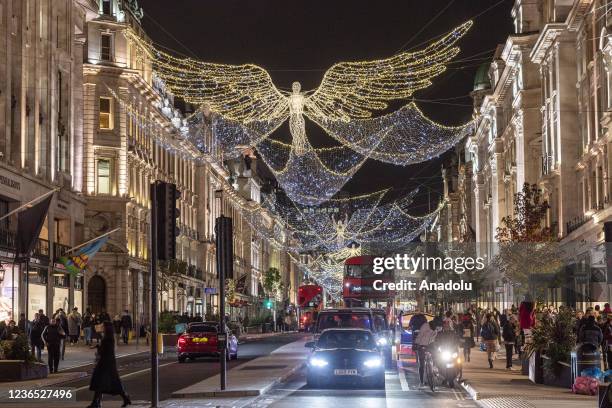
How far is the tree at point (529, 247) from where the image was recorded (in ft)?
184

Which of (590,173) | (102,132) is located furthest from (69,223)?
(590,173)

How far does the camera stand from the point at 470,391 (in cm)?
2534

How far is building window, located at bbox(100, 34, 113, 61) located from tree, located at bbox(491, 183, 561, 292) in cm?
2744

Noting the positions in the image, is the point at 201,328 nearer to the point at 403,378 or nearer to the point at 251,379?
the point at 403,378

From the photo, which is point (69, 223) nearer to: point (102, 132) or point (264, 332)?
point (102, 132)

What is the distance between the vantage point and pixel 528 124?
75.4 meters

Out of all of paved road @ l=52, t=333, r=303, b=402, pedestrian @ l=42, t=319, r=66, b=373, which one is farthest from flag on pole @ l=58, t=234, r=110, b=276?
pedestrian @ l=42, t=319, r=66, b=373

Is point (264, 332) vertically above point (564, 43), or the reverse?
point (564, 43)

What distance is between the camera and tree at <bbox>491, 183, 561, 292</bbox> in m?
56.2

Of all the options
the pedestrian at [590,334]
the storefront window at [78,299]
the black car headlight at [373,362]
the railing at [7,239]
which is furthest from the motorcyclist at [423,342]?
the storefront window at [78,299]

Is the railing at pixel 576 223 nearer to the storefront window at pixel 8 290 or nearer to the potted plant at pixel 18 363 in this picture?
the storefront window at pixel 8 290

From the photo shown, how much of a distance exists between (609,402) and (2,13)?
3952 centimetres

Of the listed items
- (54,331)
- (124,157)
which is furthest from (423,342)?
(124,157)

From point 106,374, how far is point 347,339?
8696 millimetres
